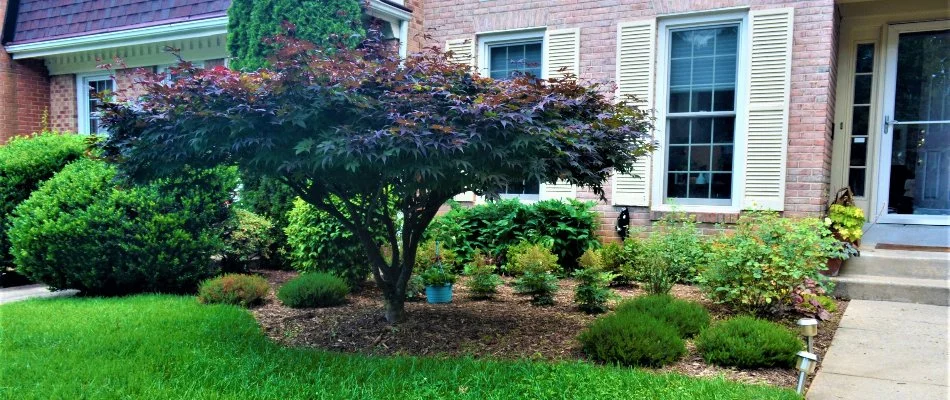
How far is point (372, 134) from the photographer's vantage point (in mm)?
3240

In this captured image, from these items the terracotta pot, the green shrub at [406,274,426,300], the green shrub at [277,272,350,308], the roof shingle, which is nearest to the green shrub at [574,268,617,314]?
the green shrub at [406,274,426,300]

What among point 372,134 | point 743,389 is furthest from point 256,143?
point 743,389

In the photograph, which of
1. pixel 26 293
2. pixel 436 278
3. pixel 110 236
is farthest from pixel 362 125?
pixel 26 293

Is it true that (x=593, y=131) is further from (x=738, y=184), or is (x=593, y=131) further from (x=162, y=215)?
(x=162, y=215)

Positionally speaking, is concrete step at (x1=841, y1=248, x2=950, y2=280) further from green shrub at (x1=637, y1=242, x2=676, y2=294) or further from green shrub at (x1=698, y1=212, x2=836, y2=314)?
green shrub at (x1=637, y1=242, x2=676, y2=294)

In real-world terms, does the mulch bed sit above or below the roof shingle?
below

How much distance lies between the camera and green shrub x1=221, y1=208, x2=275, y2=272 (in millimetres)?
6758

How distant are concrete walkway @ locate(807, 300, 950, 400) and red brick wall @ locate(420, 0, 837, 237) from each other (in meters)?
1.79

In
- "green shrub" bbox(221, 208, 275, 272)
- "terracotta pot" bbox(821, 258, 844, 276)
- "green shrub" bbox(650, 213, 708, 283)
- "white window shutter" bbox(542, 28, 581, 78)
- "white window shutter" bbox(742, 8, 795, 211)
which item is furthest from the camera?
"white window shutter" bbox(542, 28, 581, 78)

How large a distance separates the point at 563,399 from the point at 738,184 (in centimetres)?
463

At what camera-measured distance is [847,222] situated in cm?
632

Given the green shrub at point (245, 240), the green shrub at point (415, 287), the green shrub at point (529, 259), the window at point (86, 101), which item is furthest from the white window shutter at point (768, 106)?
the window at point (86, 101)

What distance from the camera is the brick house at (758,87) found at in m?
6.66

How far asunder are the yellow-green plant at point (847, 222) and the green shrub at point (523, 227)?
246 centimetres
